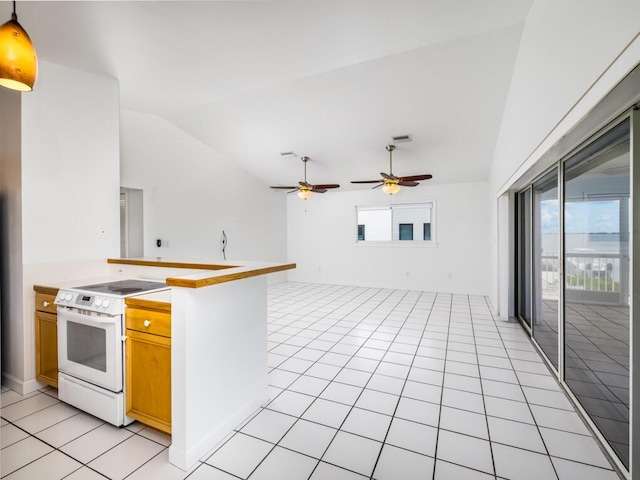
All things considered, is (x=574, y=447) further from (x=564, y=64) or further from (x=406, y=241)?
(x=406, y=241)

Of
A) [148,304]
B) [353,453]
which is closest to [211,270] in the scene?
[148,304]

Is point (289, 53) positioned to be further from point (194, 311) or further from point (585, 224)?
point (585, 224)

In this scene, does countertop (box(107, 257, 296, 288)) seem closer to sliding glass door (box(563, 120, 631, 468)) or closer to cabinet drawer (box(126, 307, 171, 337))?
cabinet drawer (box(126, 307, 171, 337))

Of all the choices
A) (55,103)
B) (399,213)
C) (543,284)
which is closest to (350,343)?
(543,284)

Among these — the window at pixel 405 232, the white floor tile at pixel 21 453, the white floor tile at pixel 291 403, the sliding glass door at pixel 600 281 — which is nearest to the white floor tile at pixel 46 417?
the white floor tile at pixel 21 453

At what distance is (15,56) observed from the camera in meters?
1.42

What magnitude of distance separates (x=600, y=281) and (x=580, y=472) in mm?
1100

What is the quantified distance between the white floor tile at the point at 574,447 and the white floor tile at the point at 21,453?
3062mm

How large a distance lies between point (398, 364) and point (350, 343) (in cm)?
72

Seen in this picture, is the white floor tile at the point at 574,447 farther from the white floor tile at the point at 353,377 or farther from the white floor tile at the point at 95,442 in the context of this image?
the white floor tile at the point at 95,442

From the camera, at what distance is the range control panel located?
6.10 ft

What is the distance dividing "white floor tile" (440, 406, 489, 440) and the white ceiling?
316 centimetres

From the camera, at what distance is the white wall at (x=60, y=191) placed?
2.46 m

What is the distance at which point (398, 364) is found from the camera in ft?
9.73
